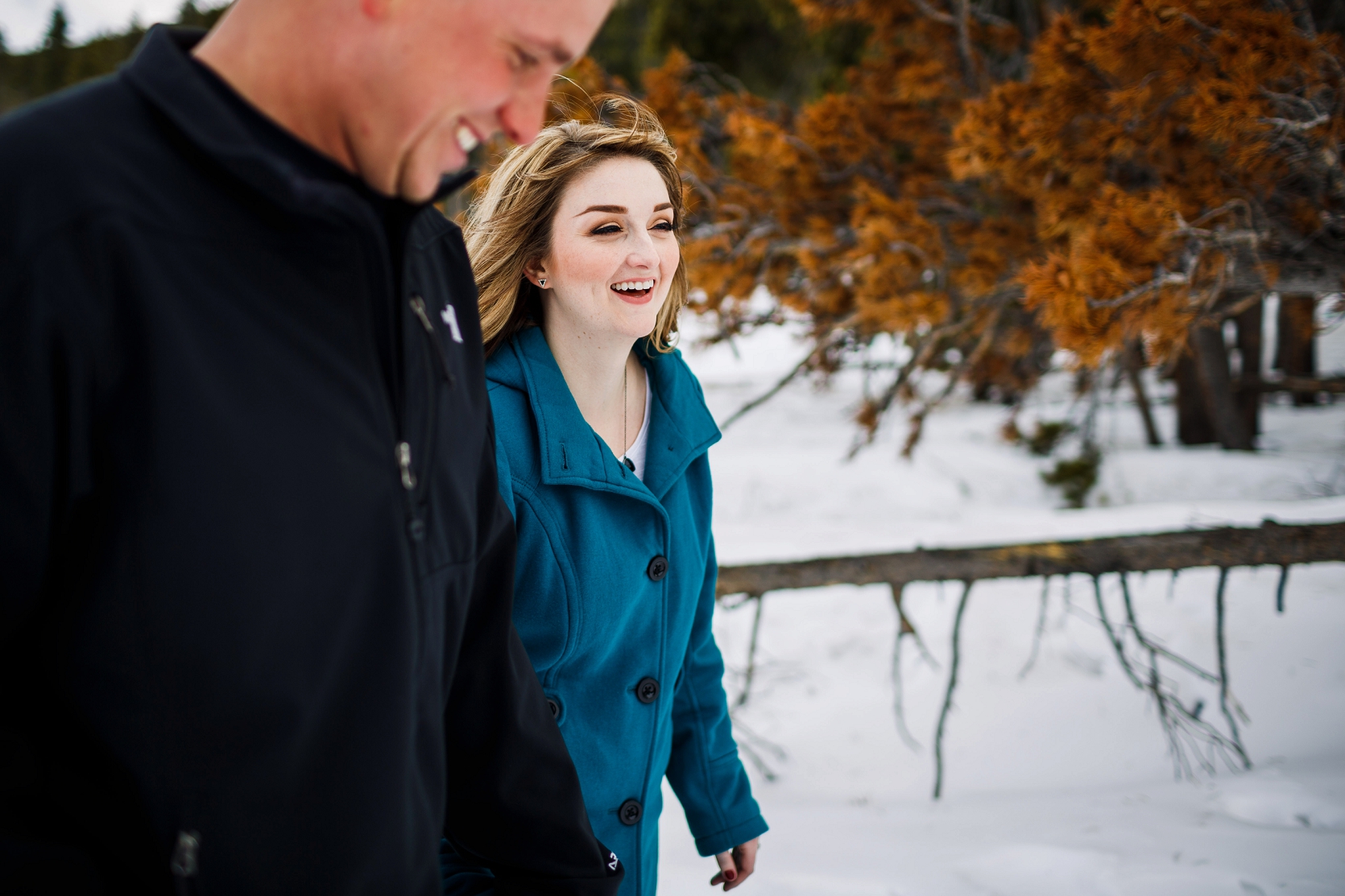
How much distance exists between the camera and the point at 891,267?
3373mm

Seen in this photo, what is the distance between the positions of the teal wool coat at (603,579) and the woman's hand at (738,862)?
0.05 metres

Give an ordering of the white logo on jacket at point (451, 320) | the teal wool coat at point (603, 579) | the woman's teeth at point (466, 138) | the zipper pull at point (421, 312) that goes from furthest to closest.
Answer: the teal wool coat at point (603, 579) < the white logo on jacket at point (451, 320) < the zipper pull at point (421, 312) < the woman's teeth at point (466, 138)

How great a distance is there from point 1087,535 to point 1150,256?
1488 millimetres

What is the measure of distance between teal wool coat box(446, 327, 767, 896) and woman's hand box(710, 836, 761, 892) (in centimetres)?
5

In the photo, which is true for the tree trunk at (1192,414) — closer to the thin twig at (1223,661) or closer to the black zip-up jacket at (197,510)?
the thin twig at (1223,661)

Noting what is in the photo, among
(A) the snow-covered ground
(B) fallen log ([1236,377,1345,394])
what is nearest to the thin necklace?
(A) the snow-covered ground

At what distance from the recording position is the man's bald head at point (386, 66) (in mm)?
656

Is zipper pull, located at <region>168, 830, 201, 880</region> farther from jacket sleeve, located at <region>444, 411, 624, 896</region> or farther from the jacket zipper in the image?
jacket sleeve, located at <region>444, 411, 624, 896</region>

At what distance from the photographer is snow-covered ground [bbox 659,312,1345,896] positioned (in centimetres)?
231

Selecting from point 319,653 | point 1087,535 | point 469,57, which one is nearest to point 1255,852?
point 1087,535

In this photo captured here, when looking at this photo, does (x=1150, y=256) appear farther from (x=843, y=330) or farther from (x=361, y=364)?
(x=361, y=364)

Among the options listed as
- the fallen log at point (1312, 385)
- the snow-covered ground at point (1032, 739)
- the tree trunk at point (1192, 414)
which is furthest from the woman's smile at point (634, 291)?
the tree trunk at point (1192, 414)

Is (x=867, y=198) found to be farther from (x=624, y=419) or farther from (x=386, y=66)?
(x=386, y=66)

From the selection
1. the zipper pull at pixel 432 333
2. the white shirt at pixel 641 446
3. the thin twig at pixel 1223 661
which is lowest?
the thin twig at pixel 1223 661
